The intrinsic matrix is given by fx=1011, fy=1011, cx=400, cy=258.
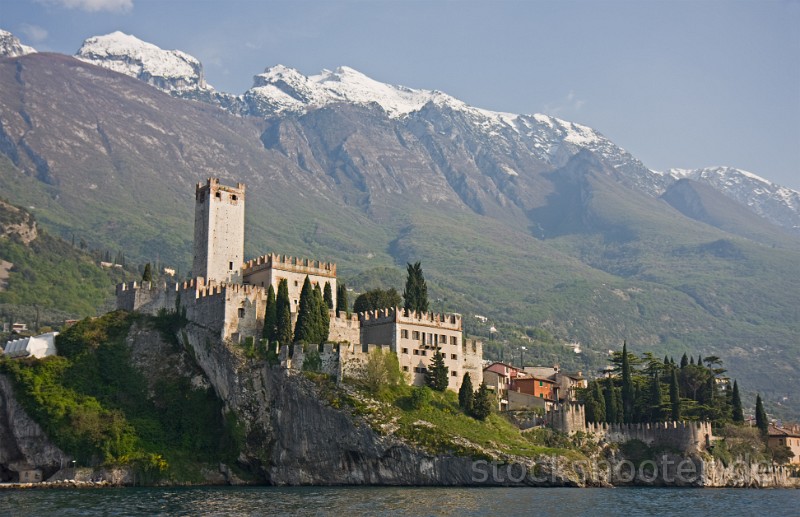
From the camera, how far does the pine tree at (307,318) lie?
106062 mm

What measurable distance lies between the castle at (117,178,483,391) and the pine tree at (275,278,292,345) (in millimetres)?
2492

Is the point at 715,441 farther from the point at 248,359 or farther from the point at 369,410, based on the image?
the point at 248,359

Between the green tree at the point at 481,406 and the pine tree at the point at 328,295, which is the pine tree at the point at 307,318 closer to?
the pine tree at the point at 328,295

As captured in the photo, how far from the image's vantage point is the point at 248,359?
107m

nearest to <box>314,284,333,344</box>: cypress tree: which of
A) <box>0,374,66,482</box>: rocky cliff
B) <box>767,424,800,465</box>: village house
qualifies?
<box>0,374,66,482</box>: rocky cliff

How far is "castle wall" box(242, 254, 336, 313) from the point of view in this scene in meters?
116

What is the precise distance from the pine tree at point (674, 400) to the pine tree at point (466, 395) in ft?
89.9

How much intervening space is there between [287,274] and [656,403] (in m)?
47.0

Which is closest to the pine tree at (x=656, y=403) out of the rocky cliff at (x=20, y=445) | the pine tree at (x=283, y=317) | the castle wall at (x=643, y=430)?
the castle wall at (x=643, y=430)

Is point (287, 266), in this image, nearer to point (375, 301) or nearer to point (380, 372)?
point (375, 301)

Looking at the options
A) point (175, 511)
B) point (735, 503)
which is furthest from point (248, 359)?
point (735, 503)

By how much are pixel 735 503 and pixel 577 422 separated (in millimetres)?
24320

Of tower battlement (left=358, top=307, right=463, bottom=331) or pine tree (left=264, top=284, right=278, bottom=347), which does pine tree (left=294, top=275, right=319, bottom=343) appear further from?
tower battlement (left=358, top=307, right=463, bottom=331)

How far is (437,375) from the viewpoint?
109250 millimetres
